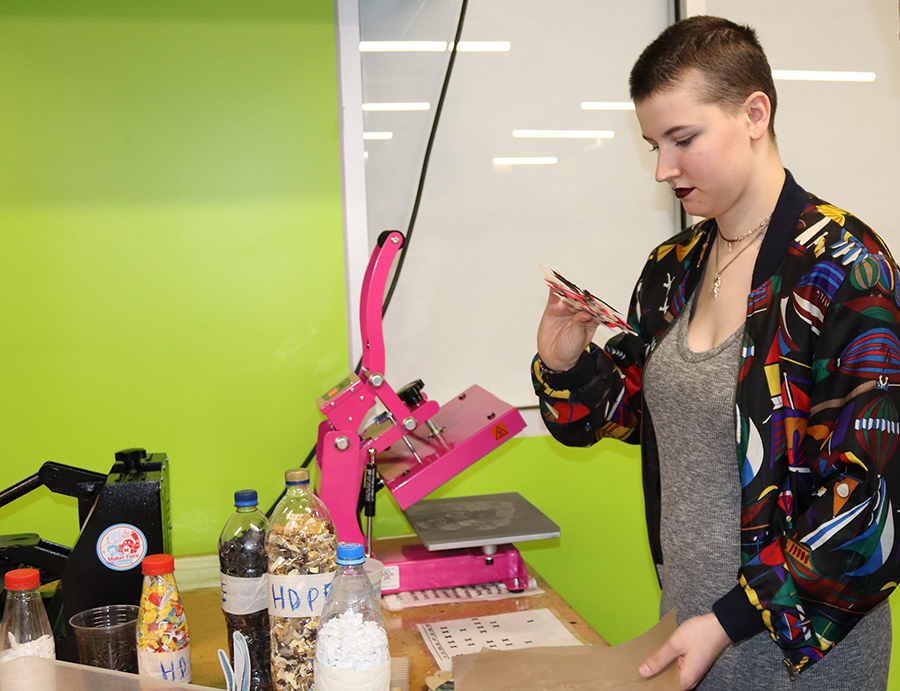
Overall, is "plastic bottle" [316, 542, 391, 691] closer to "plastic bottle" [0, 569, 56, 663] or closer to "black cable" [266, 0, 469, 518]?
"plastic bottle" [0, 569, 56, 663]

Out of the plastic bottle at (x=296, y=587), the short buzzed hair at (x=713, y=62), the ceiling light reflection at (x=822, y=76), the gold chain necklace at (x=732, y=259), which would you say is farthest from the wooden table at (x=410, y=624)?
the ceiling light reflection at (x=822, y=76)

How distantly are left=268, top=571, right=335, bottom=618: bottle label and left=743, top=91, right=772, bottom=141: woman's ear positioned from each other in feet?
2.89

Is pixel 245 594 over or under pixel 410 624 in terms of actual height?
over

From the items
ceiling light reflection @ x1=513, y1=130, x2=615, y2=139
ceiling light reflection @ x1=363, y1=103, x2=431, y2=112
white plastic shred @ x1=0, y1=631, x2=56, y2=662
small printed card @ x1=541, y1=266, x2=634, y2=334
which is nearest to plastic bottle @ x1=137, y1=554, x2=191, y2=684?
white plastic shred @ x1=0, y1=631, x2=56, y2=662

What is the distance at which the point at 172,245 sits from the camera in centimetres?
188

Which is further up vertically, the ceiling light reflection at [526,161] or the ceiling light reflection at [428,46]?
the ceiling light reflection at [428,46]

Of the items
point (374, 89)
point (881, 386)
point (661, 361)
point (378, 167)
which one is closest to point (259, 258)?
point (378, 167)

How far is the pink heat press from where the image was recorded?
1.51 m

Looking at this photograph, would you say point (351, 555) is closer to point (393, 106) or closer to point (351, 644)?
point (351, 644)

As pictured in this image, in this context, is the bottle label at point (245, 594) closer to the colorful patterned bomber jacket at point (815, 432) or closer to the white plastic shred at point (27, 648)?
the white plastic shred at point (27, 648)

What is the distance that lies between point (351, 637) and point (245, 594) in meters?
0.27

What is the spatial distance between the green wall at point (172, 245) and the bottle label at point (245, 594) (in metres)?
0.88

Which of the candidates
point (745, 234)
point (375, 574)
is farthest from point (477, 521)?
point (745, 234)

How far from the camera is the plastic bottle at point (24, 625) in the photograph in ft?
3.28
